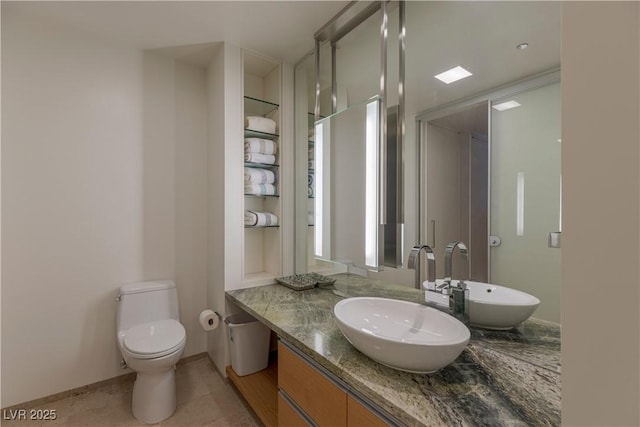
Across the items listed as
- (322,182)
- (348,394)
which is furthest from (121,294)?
(348,394)

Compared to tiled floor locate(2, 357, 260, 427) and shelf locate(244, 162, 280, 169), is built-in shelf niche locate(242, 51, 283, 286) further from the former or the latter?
tiled floor locate(2, 357, 260, 427)

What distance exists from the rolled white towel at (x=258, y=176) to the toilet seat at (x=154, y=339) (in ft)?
3.90

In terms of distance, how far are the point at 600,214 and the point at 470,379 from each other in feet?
2.59

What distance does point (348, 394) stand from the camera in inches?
40.9

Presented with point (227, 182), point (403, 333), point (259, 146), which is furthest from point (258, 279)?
point (403, 333)

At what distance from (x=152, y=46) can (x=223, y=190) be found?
126 cm

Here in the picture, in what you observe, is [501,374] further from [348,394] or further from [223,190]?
[223,190]

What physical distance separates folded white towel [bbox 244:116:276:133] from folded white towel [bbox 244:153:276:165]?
0.21m

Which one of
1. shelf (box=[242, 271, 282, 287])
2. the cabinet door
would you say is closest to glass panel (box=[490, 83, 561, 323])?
the cabinet door

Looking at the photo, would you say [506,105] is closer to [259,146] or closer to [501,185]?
[501,185]

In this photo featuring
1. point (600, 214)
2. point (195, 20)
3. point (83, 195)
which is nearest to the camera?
point (600, 214)

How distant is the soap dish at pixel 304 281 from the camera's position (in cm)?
216

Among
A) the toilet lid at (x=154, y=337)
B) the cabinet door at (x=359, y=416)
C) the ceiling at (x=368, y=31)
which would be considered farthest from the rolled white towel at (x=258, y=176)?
the cabinet door at (x=359, y=416)

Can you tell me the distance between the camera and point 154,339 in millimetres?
1875
